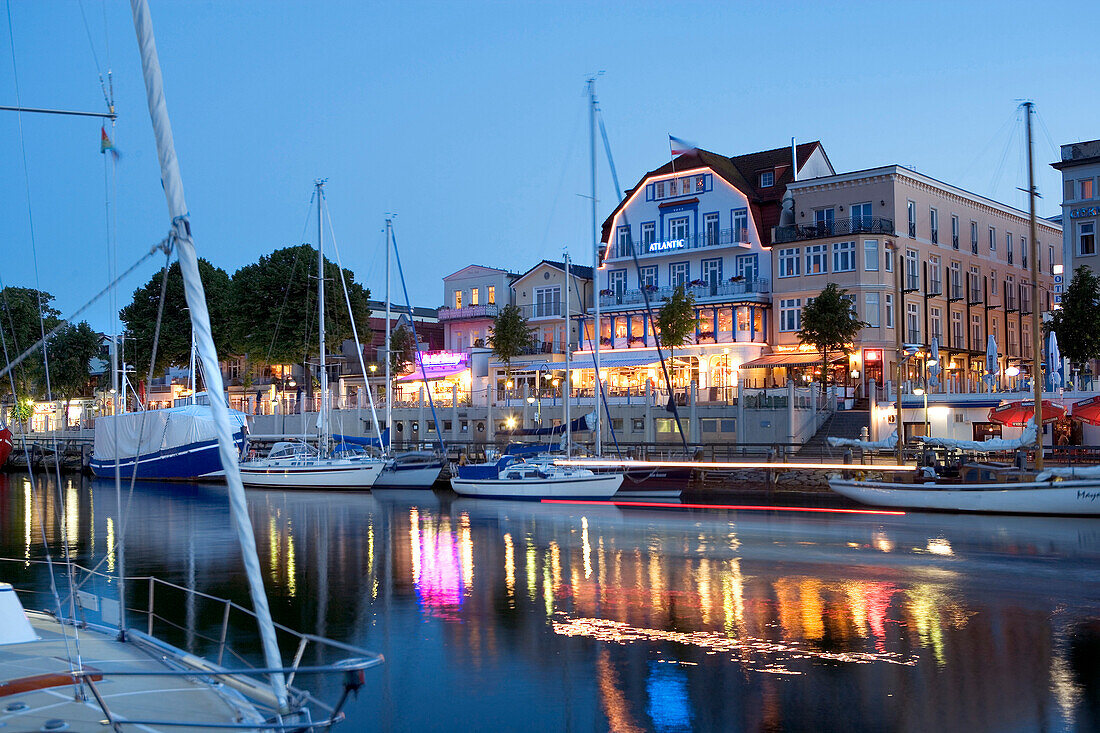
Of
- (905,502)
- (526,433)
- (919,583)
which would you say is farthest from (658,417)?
(919,583)

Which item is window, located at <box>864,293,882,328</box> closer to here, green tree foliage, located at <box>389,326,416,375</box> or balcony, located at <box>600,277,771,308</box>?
balcony, located at <box>600,277,771,308</box>

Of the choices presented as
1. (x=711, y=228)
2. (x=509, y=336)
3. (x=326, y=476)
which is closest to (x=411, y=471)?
(x=326, y=476)

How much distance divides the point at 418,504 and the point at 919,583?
2696 cm

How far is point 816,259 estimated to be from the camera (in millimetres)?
67688

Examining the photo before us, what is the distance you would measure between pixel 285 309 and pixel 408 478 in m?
29.7

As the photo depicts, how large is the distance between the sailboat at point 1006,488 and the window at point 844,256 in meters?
22.5

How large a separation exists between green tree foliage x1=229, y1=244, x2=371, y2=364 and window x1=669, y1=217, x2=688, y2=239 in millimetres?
25440

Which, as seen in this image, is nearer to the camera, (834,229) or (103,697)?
(103,697)

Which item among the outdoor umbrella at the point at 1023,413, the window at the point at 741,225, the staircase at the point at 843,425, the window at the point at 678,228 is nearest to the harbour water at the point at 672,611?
the outdoor umbrella at the point at 1023,413

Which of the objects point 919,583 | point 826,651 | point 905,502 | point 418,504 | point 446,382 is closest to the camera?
point 826,651

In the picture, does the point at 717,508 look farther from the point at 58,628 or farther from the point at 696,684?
the point at 58,628

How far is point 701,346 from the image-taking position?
2783 inches

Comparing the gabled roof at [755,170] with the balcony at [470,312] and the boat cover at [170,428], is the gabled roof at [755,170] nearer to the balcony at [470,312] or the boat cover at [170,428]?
the balcony at [470,312]

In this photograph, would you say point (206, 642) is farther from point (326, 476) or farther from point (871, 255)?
point (871, 255)
